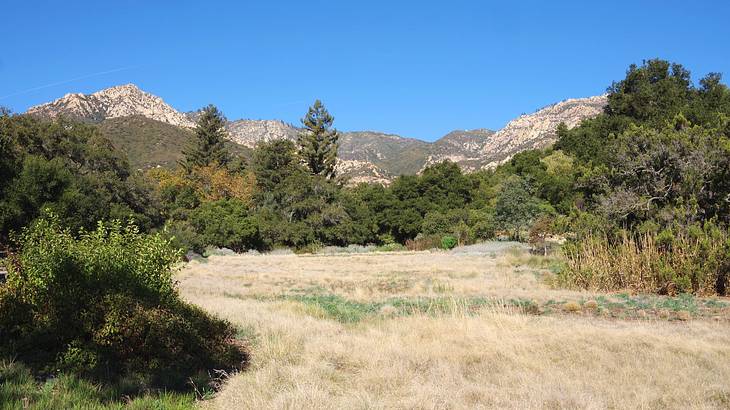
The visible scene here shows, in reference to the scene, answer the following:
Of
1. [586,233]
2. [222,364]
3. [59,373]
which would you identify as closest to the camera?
[59,373]

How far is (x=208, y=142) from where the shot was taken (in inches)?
2918

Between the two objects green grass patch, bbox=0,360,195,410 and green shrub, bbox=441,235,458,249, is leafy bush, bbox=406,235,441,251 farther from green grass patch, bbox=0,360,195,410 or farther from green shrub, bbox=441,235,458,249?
green grass patch, bbox=0,360,195,410

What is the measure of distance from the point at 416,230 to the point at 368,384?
48.0 metres

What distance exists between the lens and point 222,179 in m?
62.1

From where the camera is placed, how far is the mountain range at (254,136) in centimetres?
9108

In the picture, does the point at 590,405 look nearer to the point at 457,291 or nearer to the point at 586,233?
the point at 457,291

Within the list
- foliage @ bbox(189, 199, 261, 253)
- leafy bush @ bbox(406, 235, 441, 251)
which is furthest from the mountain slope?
leafy bush @ bbox(406, 235, 441, 251)

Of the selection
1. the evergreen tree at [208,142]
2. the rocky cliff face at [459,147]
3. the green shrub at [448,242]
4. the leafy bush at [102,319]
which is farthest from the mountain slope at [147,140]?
the rocky cliff face at [459,147]

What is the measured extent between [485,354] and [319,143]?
60007 millimetres

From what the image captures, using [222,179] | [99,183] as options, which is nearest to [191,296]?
[99,183]

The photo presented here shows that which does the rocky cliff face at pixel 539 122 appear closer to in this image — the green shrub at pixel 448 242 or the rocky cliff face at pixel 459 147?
the rocky cliff face at pixel 459 147

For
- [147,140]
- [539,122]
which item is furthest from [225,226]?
[539,122]

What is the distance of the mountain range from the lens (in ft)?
299

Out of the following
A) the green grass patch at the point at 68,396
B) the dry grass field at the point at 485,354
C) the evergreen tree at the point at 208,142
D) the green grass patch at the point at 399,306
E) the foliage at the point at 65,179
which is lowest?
the green grass patch at the point at 399,306
